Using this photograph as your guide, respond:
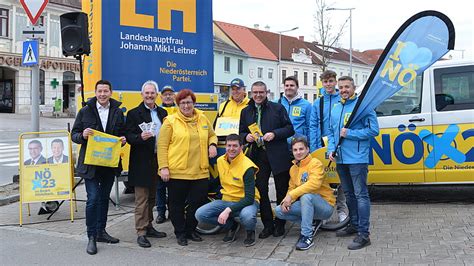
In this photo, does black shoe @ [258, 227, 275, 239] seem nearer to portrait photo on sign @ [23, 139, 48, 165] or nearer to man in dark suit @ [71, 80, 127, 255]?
man in dark suit @ [71, 80, 127, 255]

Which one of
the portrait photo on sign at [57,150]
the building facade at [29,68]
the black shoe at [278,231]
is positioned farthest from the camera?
the building facade at [29,68]

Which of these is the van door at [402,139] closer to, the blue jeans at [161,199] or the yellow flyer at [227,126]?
the yellow flyer at [227,126]

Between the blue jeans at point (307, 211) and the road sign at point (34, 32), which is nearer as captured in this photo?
the blue jeans at point (307, 211)

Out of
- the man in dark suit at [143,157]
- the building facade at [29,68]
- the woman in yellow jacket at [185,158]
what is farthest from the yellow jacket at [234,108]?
the building facade at [29,68]

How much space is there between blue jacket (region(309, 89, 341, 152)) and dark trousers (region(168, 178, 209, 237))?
54.1 inches

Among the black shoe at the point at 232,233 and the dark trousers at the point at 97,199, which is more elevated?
the dark trousers at the point at 97,199

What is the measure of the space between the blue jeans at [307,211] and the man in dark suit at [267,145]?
0.30 m

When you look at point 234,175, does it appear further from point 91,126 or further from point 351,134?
point 91,126

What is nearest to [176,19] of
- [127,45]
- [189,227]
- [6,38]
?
[127,45]

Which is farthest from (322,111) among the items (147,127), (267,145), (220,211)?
(147,127)

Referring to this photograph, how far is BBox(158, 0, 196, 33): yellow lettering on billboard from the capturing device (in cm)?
785

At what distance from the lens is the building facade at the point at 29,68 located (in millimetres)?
36781

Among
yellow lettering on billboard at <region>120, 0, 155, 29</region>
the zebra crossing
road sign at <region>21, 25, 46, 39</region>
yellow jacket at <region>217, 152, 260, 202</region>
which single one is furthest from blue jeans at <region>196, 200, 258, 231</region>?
the zebra crossing

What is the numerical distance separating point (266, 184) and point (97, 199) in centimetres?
196
